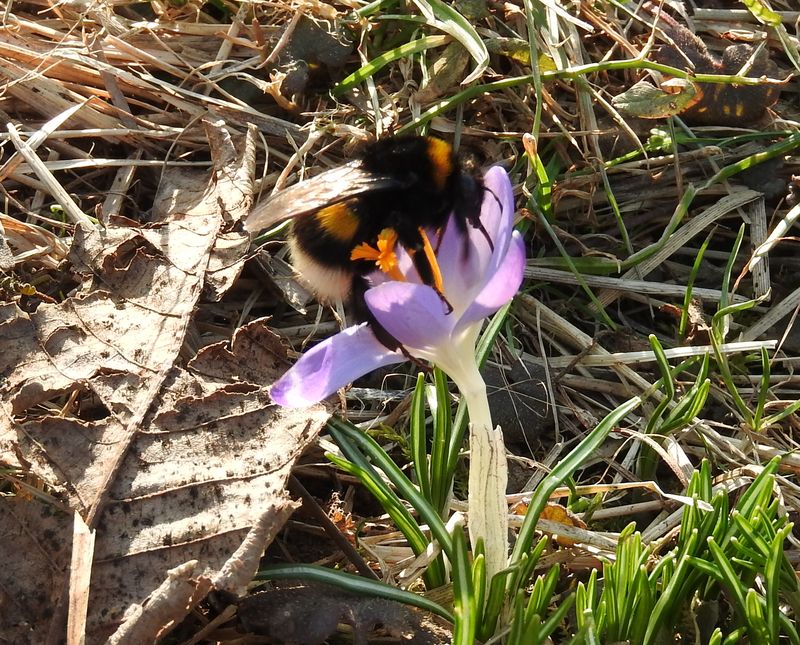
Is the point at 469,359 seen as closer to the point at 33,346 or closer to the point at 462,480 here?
the point at 462,480

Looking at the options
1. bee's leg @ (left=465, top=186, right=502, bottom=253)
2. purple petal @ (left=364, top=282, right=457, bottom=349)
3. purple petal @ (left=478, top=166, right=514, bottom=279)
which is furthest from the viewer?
bee's leg @ (left=465, top=186, right=502, bottom=253)

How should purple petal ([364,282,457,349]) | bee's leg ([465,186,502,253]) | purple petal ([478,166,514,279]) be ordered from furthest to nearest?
bee's leg ([465,186,502,253]), purple petal ([478,166,514,279]), purple petal ([364,282,457,349])

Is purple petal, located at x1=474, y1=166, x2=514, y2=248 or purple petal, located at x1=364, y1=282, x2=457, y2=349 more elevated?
purple petal, located at x1=474, y1=166, x2=514, y2=248

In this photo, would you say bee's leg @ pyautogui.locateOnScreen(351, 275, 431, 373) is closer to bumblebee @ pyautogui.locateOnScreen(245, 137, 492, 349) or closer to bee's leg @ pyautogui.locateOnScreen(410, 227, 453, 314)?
bumblebee @ pyautogui.locateOnScreen(245, 137, 492, 349)

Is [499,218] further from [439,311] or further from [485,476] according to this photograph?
[485,476]

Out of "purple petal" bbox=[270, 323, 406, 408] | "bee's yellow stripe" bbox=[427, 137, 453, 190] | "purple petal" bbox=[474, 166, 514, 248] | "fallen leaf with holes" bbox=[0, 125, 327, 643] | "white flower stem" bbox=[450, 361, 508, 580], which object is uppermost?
"bee's yellow stripe" bbox=[427, 137, 453, 190]

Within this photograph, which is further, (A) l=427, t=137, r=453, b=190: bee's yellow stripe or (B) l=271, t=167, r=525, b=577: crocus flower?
(A) l=427, t=137, r=453, b=190: bee's yellow stripe

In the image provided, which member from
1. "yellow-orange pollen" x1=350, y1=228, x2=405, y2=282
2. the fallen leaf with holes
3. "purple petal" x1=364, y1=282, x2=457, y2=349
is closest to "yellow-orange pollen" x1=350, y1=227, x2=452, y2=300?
"yellow-orange pollen" x1=350, y1=228, x2=405, y2=282
